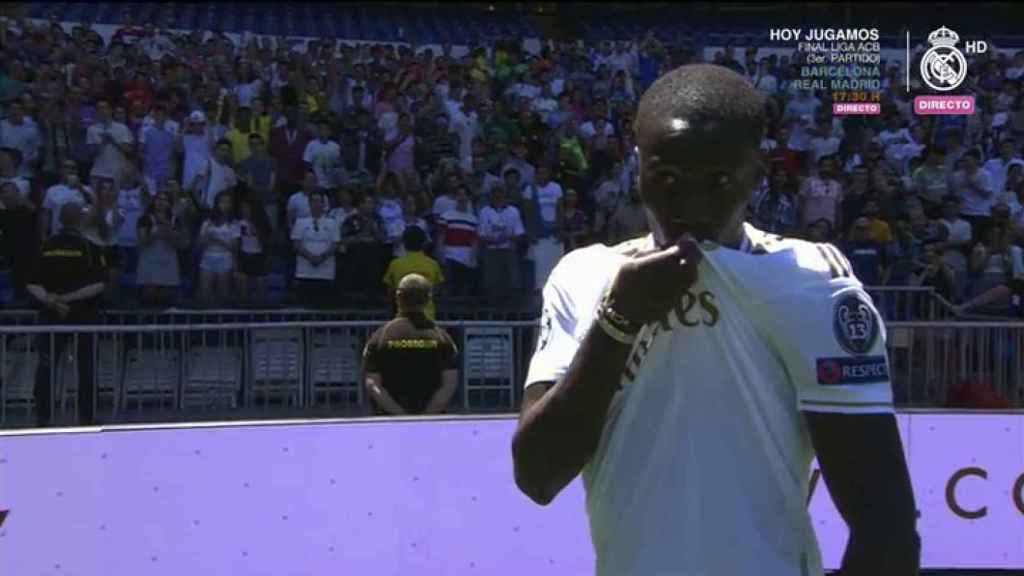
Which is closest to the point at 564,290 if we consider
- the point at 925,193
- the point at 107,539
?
the point at 107,539

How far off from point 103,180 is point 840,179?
22.1 feet

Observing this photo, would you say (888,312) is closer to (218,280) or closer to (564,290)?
(218,280)

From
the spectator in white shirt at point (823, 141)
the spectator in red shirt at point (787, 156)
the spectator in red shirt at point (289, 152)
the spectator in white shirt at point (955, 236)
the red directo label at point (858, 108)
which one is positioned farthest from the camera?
the red directo label at point (858, 108)

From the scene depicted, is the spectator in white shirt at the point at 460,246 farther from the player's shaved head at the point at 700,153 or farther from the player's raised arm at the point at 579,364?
the player's shaved head at the point at 700,153

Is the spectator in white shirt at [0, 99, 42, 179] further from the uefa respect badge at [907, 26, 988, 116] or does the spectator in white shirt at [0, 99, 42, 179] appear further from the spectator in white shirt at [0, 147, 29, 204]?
the uefa respect badge at [907, 26, 988, 116]

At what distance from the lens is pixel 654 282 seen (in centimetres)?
175

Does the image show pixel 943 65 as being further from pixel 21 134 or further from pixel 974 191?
pixel 21 134

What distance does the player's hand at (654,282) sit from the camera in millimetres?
1737

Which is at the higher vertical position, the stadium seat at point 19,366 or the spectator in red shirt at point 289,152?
the spectator in red shirt at point 289,152

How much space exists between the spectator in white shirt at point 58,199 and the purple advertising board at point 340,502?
4.68 m
